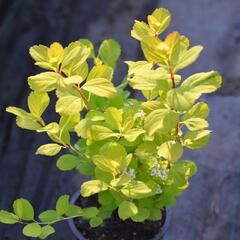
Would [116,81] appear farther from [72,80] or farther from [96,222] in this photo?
[72,80]

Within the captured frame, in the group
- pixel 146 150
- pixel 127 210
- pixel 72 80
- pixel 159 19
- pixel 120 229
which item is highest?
pixel 159 19

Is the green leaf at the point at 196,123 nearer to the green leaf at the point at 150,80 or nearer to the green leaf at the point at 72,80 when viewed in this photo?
the green leaf at the point at 150,80

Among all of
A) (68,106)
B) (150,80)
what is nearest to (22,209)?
(68,106)

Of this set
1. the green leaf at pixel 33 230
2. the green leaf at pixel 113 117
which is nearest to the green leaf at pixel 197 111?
the green leaf at pixel 113 117

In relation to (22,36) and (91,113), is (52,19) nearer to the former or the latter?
(22,36)

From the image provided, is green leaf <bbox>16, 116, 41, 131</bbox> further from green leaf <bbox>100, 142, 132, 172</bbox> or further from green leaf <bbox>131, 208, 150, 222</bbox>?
green leaf <bbox>131, 208, 150, 222</bbox>

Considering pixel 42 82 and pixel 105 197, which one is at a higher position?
pixel 42 82

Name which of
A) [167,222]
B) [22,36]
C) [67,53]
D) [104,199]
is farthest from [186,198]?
[22,36]
